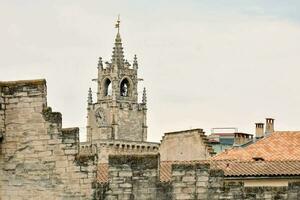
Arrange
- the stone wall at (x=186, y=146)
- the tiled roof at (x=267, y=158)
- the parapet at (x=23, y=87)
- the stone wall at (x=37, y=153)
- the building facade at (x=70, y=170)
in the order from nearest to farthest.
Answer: the building facade at (x=70, y=170) → the stone wall at (x=37, y=153) → the parapet at (x=23, y=87) → the tiled roof at (x=267, y=158) → the stone wall at (x=186, y=146)

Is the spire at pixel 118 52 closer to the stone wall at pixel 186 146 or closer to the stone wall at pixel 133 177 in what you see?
the stone wall at pixel 186 146

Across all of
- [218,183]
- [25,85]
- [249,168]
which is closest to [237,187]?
[218,183]

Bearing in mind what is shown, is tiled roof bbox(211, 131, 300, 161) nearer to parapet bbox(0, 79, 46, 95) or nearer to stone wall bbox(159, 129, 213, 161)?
stone wall bbox(159, 129, 213, 161)

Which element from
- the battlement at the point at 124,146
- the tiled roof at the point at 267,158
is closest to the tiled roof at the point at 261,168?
the tiled roof at the point at 267,158

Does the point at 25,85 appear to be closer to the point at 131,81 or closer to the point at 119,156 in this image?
the point at 119,156

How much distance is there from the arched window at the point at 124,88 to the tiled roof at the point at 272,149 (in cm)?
13234

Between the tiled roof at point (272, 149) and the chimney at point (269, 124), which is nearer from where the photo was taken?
the tiled roof at point (272, 149)

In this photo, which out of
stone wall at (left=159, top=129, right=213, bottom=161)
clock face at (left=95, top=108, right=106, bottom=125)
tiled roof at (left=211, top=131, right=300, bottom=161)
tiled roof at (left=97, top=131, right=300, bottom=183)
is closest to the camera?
tiled roof at (left=97, top=131, right=300, bottom=183)

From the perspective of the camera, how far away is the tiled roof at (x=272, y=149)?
5259 centimetres

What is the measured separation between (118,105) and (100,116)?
3993 mm

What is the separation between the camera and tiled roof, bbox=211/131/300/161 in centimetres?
5259

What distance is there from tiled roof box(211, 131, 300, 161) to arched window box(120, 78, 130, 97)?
5210 inches

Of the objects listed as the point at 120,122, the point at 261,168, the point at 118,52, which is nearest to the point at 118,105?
the point at 120,122

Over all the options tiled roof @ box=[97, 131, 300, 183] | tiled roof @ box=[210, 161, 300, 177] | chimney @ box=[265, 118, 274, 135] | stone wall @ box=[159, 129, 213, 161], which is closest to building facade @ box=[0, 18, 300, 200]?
tiled roof @ box=[97, 131, 300, 183]
